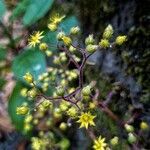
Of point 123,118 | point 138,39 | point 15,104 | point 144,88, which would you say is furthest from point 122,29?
point 15,104

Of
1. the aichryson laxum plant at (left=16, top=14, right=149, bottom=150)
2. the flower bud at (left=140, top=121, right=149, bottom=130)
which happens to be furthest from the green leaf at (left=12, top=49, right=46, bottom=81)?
the flower bud at (left=140, top=121, right=149, bottom=130)

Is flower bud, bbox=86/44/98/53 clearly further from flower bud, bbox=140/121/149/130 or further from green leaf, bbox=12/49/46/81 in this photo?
green leaf, bbox=12/49/46/81

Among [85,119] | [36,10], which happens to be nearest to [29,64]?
[36,10]

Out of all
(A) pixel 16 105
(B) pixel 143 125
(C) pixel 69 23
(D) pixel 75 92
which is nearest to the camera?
(D) pixel 75 92

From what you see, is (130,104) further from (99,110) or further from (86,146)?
(86,146)

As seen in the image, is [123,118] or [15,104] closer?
[123,118]

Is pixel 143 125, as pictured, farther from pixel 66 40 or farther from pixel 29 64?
pixel 29 64
